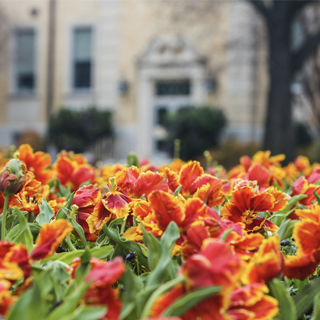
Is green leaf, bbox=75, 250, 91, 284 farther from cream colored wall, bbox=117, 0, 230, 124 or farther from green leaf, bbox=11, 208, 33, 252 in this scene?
cream colored wall, bbox=117, 0, 230, 124

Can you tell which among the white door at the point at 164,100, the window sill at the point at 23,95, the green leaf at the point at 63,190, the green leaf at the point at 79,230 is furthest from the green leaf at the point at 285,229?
the window sill at the point at 23,95

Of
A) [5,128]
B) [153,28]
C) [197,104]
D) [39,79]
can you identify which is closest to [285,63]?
[197,104]

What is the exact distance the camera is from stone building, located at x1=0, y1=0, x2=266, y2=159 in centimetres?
1305

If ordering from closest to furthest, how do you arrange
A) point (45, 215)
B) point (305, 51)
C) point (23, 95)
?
point (45, 215) < point (305, 51) < point (23, 95)

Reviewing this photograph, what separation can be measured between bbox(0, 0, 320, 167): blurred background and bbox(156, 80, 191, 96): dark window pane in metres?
0.03

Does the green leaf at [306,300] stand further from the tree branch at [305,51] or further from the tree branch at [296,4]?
the tree branch at [296,4]

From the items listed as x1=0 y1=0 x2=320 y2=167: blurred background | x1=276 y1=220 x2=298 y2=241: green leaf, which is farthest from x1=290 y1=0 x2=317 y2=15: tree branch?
x1=276 y1=220 x2=298 y2=241: green leaf

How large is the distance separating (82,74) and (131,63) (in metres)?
1.88

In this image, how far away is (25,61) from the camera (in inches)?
611

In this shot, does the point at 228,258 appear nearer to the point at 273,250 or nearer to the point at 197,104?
the point at 273,250

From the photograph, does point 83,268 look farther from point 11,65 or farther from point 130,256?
point 11,65

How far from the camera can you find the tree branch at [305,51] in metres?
8.99

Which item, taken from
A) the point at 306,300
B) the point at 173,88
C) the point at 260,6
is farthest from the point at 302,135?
the point at 306,300

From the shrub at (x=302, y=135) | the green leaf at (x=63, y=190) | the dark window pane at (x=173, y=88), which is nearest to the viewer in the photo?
the green leaf at (x=63, y=190)
